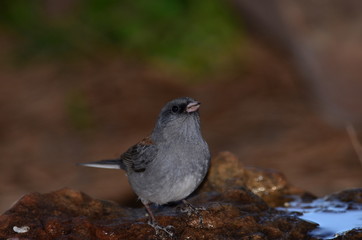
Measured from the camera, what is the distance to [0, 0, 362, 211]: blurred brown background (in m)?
8.34

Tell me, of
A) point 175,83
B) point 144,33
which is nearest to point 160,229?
point 175,83

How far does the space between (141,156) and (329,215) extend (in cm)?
140

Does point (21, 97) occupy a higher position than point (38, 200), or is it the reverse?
point (21, 97)

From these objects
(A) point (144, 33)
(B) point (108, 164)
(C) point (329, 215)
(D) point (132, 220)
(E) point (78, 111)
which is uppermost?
(A) point (144, 33)

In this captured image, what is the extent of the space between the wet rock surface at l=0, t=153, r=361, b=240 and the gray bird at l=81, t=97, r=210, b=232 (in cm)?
17

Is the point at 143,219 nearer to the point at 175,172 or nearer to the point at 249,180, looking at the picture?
the point at 175,172

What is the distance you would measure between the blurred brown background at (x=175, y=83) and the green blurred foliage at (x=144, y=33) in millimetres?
21

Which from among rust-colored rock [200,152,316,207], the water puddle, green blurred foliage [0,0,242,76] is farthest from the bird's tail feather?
green blurred foliage [0,0,242,76]

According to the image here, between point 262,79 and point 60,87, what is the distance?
3323 millimetres

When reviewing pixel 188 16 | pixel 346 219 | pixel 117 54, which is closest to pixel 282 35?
pixel 188 16

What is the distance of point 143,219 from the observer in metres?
4.25

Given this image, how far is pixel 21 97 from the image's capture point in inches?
417

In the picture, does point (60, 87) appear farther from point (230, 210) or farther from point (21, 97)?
point (230, 210)

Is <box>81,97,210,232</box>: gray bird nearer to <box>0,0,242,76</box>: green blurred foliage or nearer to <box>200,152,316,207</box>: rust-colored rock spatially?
<box>200,152,316,207</box>: rust-colored rock
